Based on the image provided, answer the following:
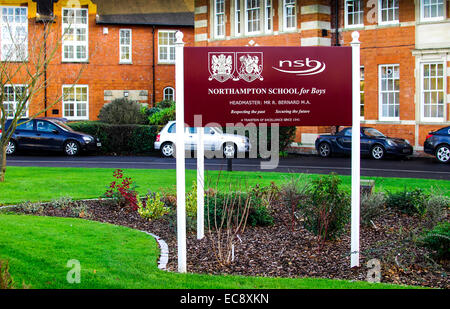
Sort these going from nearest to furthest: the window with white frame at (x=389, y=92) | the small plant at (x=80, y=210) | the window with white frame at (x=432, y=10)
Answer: the small plant at (x=80, y=210), the window with white frame at (x=432, y=10), the window with white frame at (x=389, y=92)

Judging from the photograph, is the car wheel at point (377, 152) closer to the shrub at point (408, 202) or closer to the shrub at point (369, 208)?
the shrub at point (408, 202)

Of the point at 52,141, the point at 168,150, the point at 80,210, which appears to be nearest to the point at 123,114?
the point at 52,141

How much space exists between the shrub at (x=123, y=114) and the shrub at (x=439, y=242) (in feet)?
82.4

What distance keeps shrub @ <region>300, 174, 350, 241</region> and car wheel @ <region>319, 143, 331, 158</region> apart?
17969mm

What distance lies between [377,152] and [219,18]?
41.5 feet

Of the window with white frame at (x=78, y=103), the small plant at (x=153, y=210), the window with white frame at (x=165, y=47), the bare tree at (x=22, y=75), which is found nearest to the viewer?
the small plant at (x=153, y=210)

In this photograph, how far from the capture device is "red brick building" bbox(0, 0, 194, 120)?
3919 centimetres

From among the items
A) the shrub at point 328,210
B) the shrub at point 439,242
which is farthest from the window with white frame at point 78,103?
the shrub at point 439,242

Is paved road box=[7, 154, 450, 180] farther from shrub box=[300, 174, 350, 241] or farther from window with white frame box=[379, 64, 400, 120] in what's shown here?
shrub box=[300, 174, 350, 241]

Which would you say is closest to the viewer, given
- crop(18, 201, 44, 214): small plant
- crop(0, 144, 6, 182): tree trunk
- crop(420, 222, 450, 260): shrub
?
crop(420, 222, 450, 260): shrub

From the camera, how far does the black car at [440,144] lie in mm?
23625

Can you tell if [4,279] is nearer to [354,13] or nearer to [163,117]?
[163,117]

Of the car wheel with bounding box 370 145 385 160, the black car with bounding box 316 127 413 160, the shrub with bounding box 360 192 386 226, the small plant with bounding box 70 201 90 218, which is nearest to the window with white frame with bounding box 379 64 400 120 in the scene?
the black car with bounding box 316 127 413 160
